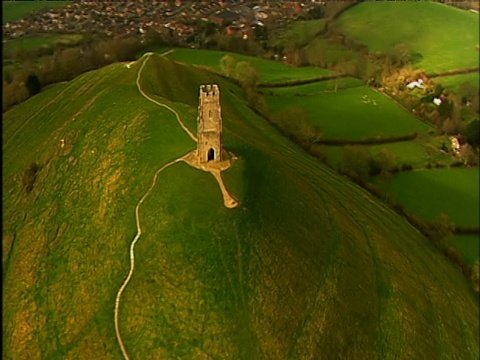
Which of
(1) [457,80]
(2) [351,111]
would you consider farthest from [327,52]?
(1) [457,80]

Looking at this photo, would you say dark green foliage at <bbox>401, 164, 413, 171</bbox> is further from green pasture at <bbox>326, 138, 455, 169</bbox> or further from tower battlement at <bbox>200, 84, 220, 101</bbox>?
tower battlement at <bbox>200, 84, 220, 101</bbox>

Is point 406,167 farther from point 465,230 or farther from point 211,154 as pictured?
point 211,154

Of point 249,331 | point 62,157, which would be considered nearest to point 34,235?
point 62,157

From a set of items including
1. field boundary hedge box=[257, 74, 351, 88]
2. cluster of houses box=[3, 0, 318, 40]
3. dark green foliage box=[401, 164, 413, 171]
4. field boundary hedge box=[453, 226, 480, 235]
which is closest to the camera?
field boundary hedge box=[453, 226, 480, 235]

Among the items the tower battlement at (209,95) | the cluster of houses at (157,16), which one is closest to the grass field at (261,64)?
the cluster of houses at (157,16)

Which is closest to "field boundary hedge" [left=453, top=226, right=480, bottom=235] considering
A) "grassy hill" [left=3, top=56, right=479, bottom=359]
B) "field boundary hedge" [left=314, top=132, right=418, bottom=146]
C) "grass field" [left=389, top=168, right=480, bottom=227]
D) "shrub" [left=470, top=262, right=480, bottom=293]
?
"grass field" [left=389, top=168, right=480, bottom=227]

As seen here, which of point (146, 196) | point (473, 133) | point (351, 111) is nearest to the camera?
point (146, 196)

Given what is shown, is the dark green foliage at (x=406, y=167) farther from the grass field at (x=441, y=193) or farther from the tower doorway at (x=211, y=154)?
the tower doorway at (x=211, y=154)
